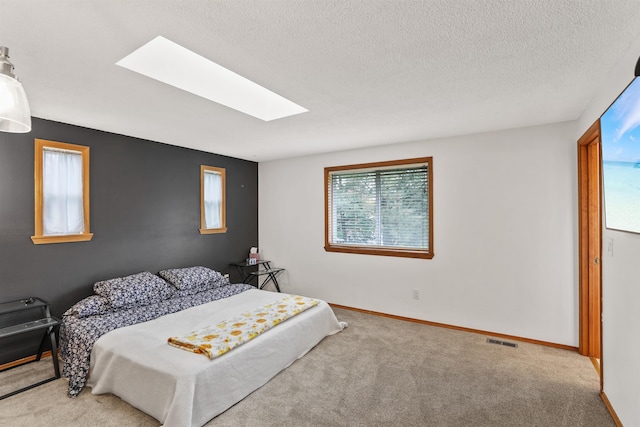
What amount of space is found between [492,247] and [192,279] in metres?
3.63

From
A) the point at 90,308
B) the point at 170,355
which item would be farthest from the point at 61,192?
the point at 170,355

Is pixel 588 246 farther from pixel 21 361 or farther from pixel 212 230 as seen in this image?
pixel 21 361

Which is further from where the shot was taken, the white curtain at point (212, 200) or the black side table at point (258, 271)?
Result: the black side table at point (258, 271)

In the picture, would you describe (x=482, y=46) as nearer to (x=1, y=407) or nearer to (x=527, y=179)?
(x=527, y=179)

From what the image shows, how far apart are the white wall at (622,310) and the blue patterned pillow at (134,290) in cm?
395

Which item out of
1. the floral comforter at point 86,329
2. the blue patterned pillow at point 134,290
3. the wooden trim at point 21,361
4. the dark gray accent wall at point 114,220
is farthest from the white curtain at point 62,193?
the wooden trim at point 21,361

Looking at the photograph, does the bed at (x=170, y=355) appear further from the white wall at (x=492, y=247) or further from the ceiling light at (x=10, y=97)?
the ceiling light at (x=10, y=97)

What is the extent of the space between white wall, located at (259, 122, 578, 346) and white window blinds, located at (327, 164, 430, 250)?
8.3 inches

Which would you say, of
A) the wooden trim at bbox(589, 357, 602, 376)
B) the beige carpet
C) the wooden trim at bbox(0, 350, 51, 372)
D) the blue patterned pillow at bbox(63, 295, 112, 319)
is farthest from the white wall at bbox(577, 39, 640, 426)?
the wooden trim at bbox(0, 350, 51, 372)

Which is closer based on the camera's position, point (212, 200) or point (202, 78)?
point (202, 78)

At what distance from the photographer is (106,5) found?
1.44 m

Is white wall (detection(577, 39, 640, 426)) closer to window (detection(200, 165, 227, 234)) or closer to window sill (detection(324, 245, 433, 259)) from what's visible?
window sill (detection(324, 245, 433, 259))

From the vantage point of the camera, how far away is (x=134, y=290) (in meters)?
3.32

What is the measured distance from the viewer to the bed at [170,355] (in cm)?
210
